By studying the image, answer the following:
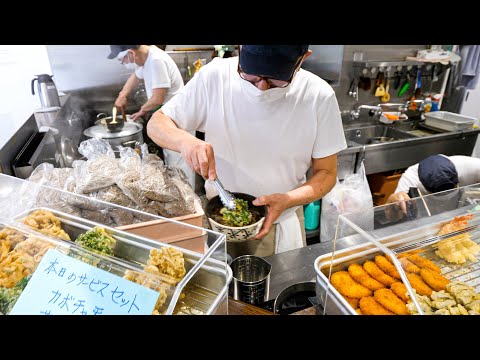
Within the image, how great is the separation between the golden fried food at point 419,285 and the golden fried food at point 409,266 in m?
0.02

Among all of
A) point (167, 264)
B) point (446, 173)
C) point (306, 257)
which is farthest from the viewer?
point (446, 173)

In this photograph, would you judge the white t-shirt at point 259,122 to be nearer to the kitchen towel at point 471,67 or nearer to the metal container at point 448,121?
the metal container at point 448,121

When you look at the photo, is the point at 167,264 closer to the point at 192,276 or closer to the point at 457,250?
the point at 192,276

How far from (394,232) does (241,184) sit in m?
0.88

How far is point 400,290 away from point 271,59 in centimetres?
94

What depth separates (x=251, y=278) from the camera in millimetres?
1363

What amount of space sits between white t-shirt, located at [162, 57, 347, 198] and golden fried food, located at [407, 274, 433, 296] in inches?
31.9

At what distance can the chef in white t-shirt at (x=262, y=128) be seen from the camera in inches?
64.9

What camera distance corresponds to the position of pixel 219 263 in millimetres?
897

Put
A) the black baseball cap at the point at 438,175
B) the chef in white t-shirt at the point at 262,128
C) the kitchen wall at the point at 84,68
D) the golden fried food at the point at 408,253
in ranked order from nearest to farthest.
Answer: the golden fried food at the point at 408,253, the chef in white t-shirt at the point at 262,128, the black baseball cap at the point at 438,175, the kitchen wall at the point at 84,68

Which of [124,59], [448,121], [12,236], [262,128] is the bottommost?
[448,121]

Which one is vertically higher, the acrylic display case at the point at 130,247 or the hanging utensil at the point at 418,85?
the acrylic display case at the point at 130,247

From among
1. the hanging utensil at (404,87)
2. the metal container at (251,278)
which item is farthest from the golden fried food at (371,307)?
the hanging utensil at (404,87)

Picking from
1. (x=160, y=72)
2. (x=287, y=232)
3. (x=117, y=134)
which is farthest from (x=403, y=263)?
(x=160, y=72)
